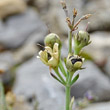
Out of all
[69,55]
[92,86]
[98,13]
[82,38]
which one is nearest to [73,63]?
[69,55]

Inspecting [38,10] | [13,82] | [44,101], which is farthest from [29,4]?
[44,101]

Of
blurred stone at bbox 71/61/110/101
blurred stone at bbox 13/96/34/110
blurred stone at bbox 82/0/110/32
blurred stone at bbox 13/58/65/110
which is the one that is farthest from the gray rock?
blurred stone at bbox 82/0/110/32

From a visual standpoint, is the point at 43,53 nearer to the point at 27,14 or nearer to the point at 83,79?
the point at 83,79

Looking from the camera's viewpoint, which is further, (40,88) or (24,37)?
(24,37)

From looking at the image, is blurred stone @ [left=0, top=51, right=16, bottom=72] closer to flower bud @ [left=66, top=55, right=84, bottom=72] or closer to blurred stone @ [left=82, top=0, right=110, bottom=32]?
blurred stone @ [left=82, top=0, right=110, bottom=32]

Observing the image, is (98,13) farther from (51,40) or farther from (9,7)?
(51,40)

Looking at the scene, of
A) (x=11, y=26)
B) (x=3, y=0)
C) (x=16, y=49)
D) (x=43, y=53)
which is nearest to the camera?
(x=43, y=53)
